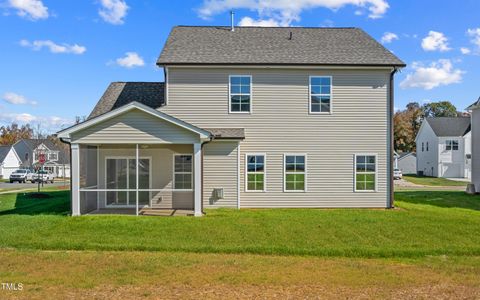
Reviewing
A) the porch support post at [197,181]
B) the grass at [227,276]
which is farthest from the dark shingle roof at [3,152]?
the grass at [227,276]

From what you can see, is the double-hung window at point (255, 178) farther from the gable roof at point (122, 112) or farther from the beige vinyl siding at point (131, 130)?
the beige vinyl siding at point (131, 130)

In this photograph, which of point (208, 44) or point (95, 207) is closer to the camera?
point (95, 207)

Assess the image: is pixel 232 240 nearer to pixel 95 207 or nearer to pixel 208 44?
pixel 95 207

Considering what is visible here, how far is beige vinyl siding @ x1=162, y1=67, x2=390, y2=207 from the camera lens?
1695cm

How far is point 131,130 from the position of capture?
14.5 meters

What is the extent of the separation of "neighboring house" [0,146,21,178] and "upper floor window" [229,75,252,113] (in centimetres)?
5770

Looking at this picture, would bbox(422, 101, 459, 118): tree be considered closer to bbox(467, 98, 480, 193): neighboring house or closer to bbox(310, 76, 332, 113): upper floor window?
bbox(467, 98, 480, 193): neighboring house

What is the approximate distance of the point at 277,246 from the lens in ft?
35.1

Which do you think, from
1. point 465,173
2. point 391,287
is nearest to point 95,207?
point 391,287

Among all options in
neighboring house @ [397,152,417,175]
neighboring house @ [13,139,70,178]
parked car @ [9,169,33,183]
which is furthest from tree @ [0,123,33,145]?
neighboring house @ [397,152,417,175]

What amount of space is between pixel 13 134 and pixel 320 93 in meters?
87.7

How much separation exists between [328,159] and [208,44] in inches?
284

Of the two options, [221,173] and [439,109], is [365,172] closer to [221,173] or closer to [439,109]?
[221,173]

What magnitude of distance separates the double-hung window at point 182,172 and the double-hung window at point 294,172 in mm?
3900
